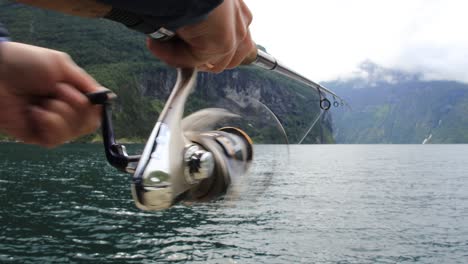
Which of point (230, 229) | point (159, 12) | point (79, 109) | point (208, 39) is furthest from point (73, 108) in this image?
point (230, 229)

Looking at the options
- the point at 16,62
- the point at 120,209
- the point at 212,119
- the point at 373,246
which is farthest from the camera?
the point at 120,209

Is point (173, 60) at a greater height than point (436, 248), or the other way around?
point (173, 60)

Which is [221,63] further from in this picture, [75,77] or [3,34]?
[3,34]

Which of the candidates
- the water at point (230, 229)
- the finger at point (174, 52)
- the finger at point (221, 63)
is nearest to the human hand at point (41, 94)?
the finger at point (174, 52)

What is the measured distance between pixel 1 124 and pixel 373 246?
18698 mm

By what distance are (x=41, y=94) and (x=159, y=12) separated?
0.36m

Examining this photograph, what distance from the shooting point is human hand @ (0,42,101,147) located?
98 centimetres

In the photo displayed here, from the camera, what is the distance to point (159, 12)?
42.4 inches

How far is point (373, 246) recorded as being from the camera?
1794 centimetres

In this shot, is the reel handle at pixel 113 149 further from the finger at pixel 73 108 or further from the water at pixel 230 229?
the water at pixel 230 229

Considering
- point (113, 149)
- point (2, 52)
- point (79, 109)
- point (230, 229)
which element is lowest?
point (230, 229)

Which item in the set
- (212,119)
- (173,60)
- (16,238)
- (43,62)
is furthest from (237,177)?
(16,238)

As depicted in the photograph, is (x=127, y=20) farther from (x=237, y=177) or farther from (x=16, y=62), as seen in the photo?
(x=237, y=177)

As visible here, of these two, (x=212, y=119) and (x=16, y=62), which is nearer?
(x=16, y=62)
